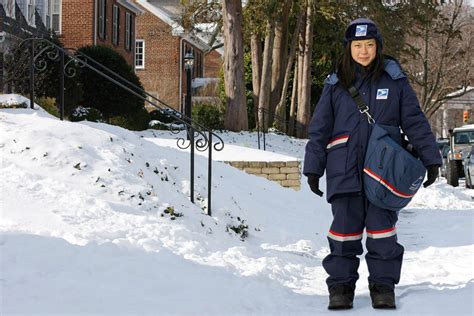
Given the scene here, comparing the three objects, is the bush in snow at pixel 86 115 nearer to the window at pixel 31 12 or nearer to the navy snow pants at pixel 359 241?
the window at pixel 31 12

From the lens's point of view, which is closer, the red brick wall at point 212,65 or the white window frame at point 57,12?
the white window frame at point 57,12

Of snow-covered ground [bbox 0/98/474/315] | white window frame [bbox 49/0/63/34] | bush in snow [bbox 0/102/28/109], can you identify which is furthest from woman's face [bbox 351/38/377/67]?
white window frame [bbox 49/0/63/34]

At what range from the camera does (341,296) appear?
5324mm

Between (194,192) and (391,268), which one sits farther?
(194,192)

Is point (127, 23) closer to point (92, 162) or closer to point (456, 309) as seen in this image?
point (92, 162)

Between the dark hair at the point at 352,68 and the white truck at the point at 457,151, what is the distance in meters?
17.7

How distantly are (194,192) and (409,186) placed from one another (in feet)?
15.8

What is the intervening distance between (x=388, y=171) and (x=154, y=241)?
256cm

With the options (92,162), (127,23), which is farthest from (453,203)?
(127,23)

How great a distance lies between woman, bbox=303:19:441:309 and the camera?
5.29 m

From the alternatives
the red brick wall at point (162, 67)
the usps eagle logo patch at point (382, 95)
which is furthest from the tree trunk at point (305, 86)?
the usps eagle logo patch at point (382, 95)

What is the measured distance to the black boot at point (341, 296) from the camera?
17.4 ft

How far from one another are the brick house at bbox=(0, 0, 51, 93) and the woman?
46.1ft

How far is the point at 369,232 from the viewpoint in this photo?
17.6 feet
